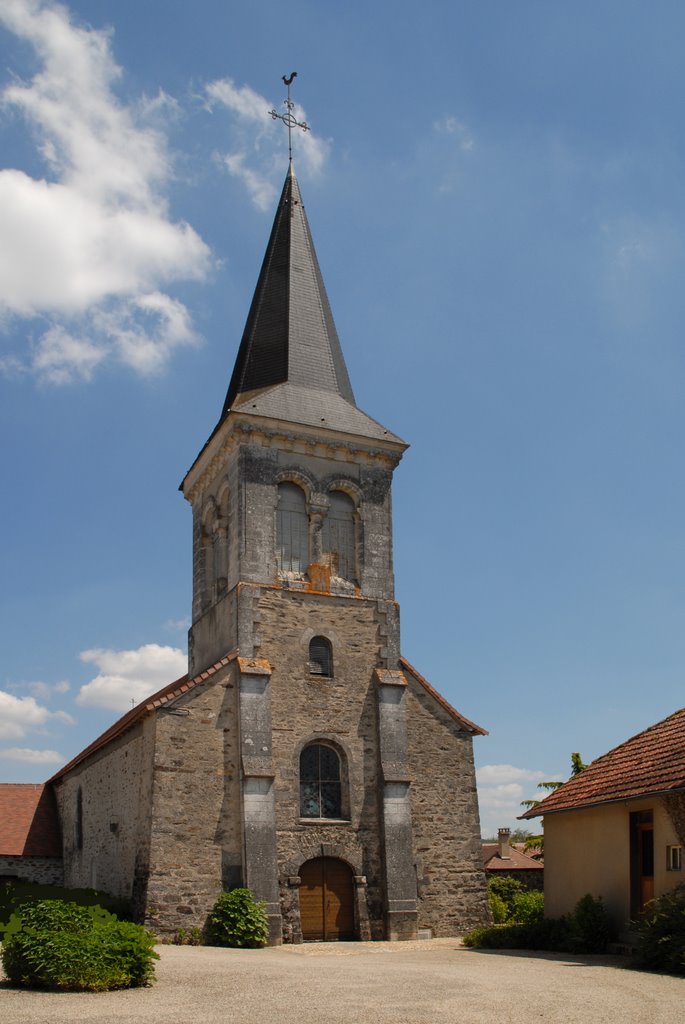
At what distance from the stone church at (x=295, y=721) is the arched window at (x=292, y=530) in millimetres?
45

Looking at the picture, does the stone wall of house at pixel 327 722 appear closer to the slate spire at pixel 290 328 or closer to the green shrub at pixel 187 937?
the green shrub at pixel 187 937

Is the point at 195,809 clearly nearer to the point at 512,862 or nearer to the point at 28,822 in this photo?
the point at 28,822

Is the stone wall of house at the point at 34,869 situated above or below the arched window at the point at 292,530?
below

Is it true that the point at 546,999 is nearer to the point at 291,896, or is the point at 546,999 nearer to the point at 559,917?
the point at 559,917

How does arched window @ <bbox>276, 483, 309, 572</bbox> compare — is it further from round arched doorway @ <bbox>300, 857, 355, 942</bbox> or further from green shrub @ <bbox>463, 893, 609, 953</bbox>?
green shrub @ <bbox>463, 893, 609, 953</bbox>

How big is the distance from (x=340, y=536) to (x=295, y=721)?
453 cm

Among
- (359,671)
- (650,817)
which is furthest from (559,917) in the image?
(359,671)

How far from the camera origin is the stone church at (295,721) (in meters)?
19.6

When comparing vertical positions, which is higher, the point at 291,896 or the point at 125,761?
the point at 125,761

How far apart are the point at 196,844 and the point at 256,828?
1187 mm

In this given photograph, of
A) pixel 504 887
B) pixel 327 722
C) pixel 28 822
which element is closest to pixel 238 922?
pixel 327 722

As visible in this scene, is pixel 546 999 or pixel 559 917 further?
pixel 559 917

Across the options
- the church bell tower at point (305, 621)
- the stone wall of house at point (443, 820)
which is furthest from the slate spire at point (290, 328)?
the stone wall of house at point (443, 820)

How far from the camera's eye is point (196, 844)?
759 inches
